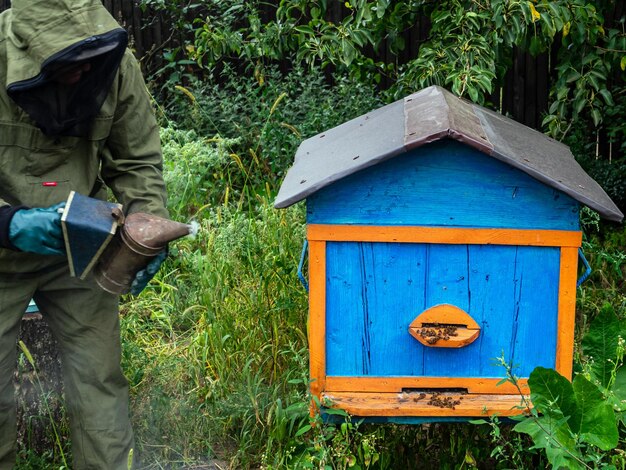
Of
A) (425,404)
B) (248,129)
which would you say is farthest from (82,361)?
(248,129)

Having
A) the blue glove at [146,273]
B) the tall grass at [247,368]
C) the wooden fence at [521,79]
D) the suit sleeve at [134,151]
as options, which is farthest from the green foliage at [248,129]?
the blue glove at [146,273]

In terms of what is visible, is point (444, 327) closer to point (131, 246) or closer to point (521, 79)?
point (131, 246)

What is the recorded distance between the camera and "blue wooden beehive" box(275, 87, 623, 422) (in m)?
3.02

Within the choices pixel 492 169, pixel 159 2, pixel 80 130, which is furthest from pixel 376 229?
pixel 159 2

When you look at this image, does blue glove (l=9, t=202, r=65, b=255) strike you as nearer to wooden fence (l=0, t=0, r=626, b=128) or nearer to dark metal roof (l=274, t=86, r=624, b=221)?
dark metal roof (l=274, t=86, r=624, b=221)

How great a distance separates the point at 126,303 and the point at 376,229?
Answer: 231 centimetres

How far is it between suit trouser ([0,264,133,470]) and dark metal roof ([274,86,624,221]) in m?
0.81

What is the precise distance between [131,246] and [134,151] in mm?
473

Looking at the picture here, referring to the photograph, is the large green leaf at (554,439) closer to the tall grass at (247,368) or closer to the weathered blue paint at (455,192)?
the tall grass at (247,368)

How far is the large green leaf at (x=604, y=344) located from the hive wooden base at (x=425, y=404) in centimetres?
38

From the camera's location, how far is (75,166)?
3193 millimetres

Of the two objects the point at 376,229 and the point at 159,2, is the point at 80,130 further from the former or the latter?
the point at 159,2

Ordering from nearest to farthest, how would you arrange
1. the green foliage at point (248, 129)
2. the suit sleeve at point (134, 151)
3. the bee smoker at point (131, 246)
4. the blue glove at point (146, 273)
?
1. the bee smoker at point (131, 246)
2. the blue glove at point (146, 273)
3. the suit sleeve at point (134, 151)
4. the green foliage at point (248, 129)

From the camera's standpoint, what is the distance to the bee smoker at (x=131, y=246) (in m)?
2.98
